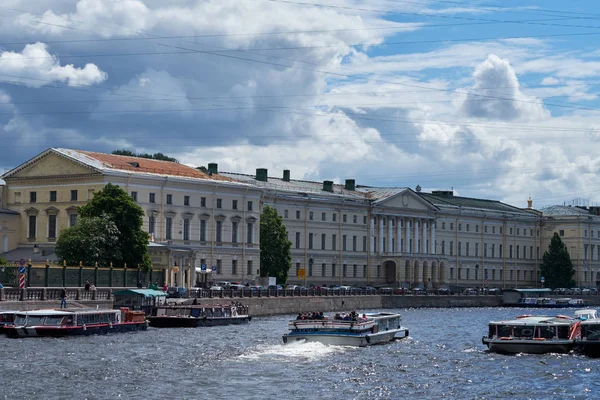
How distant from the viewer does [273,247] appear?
105250 mm

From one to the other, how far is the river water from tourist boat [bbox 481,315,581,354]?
Result: 0.68 meters

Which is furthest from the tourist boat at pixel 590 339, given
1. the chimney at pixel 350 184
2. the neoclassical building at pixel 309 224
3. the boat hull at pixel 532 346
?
the chimney at pixel 350 184

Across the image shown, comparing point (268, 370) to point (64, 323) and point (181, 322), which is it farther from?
point (181, 322)

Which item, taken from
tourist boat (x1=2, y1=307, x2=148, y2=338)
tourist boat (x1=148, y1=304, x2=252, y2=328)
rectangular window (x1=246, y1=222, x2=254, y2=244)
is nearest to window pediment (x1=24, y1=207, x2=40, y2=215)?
rectangular window (x1=246, y1=222, x2=254, y2=244)

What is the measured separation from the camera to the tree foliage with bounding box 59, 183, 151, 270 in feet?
262

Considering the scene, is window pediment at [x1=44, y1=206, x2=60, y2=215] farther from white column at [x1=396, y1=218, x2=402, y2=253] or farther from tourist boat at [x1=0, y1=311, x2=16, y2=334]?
white column at [x1=396, y1=218, x2=402, y2=253]

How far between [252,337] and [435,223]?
77601mm

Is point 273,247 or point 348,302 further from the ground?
point 273,247

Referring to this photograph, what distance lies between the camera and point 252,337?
196 feet

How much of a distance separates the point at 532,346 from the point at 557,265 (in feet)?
310

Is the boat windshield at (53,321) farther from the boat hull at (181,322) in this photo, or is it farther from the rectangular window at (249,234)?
the rectangular window at (249,234)

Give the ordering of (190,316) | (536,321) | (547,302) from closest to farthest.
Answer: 1. (536,321)
2. (190,316)
3. (547,302)

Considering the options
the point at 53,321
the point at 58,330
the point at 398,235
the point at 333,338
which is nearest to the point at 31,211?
the point at 53,321

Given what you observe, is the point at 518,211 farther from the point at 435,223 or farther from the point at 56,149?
the point at 56,149
